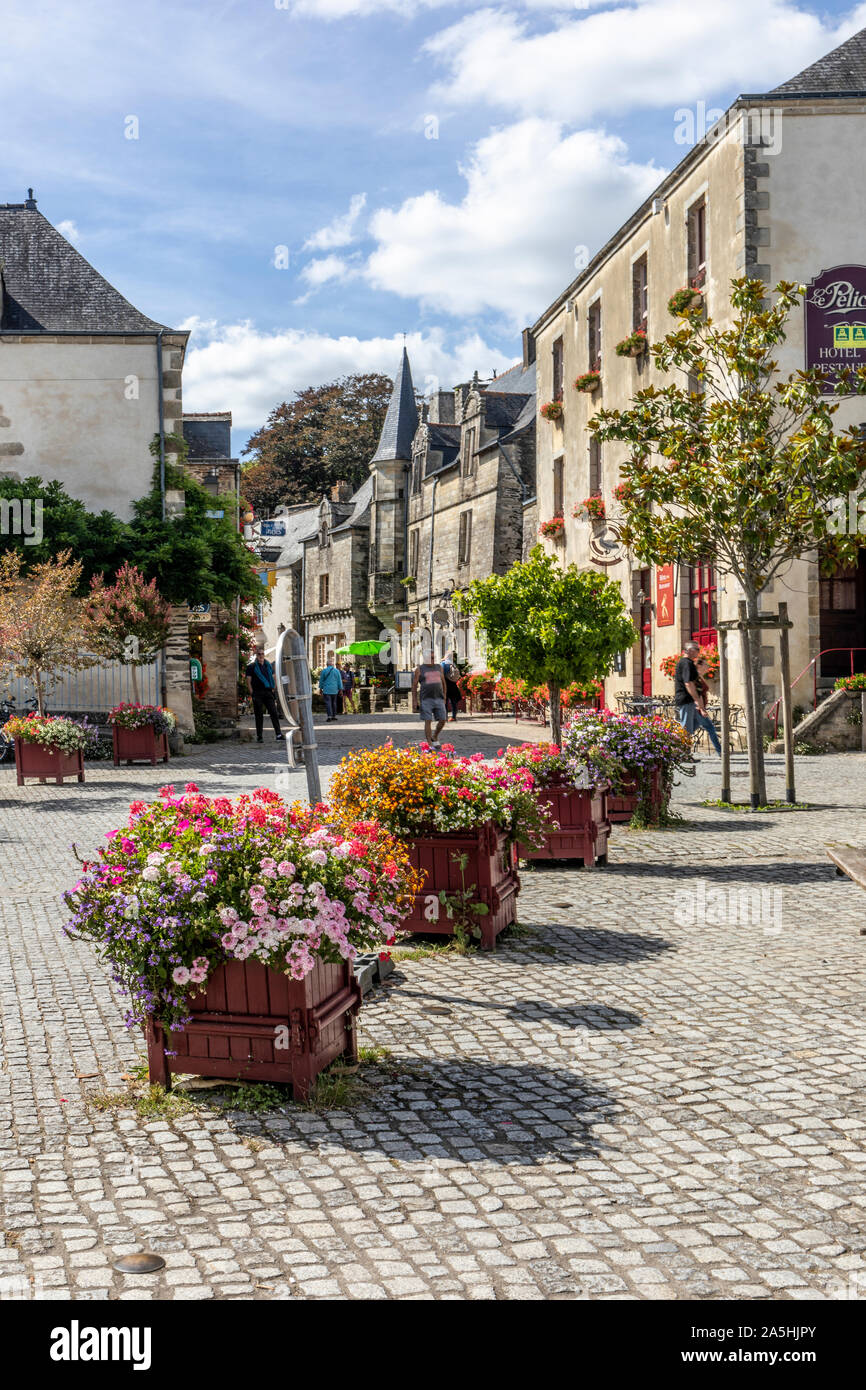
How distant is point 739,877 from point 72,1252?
6.20 m

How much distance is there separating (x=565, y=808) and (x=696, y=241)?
14434 mm

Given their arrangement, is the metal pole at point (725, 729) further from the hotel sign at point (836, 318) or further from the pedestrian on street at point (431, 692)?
the hotel sign at point (836, 318)

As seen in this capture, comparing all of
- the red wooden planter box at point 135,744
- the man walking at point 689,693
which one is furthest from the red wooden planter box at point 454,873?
the red wooden planter box at point 135,744

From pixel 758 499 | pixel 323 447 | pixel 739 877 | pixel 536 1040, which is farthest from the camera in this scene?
pixel 323 447

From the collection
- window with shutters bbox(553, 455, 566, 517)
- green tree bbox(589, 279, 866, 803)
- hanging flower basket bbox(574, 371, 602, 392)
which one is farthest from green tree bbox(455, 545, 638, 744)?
window with shutters bbox(553, 455, 566, 517)

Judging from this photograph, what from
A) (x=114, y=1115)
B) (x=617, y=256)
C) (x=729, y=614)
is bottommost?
(x=114, y=1115)

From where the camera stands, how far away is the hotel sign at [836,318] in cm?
1825

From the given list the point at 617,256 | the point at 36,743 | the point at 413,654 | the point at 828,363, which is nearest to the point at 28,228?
the point at 617,256

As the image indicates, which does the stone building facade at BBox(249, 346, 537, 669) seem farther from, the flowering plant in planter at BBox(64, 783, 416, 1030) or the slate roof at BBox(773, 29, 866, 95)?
the flowering plant in planter at BBox(64, 783, 416, 1030)

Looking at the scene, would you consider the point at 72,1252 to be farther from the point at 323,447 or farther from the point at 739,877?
the point at 323,447

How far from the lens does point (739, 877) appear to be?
8.62 meters

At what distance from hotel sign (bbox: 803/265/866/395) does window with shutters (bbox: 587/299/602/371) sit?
732 centimetres

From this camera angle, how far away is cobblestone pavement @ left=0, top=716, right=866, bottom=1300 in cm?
312

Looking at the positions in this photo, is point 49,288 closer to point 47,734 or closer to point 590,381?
point 590,381
